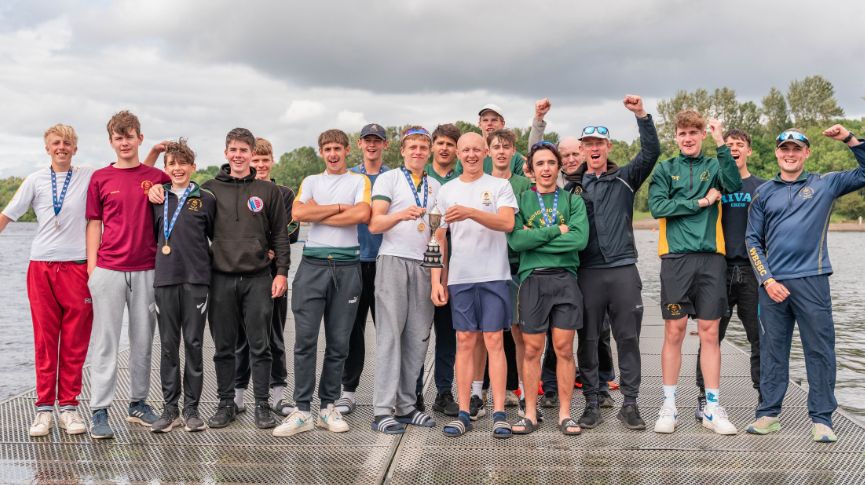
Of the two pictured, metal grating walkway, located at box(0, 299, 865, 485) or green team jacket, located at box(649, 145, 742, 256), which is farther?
green team jacket, located at box(649, 145, 742, 256)

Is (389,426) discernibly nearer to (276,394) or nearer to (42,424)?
(276,394)

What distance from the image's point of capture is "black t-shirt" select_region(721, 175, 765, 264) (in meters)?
6.07

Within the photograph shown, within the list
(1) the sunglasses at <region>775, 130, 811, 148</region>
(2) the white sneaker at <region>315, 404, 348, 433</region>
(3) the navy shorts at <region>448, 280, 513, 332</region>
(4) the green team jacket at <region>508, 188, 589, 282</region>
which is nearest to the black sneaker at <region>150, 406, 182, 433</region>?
(2) the white sneaker at <region>315, 404, 348, 433</region>

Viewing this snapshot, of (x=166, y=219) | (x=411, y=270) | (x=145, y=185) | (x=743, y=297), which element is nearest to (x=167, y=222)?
(x=166, y=219)

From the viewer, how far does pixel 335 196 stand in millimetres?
5824

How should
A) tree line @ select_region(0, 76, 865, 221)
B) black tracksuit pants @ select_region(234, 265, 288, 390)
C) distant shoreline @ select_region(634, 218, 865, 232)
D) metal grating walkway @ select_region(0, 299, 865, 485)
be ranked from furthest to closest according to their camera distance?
tree line @ select_region(0, 76, 865, 221) < distant shoreline @ select_region(634, 218, 865, 232) < black tracksuit pants @ select_region(234, 265, 288, 390) < metal grating walkway @ select_region(0, 299, 865, 485)

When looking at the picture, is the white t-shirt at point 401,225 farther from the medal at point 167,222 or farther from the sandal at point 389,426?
the medal at point 167,222

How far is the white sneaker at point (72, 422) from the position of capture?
18.2ft

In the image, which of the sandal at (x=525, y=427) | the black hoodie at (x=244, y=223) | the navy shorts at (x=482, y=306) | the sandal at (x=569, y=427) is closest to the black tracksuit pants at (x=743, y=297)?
the sandal at (x=569, y=427)

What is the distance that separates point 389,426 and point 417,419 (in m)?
0.29

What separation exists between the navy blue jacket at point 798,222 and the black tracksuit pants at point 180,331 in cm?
451

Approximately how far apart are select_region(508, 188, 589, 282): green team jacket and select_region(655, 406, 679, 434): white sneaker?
133 centimetres

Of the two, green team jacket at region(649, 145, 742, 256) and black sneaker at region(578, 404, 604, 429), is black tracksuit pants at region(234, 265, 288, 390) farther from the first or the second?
green team jacket at region(649, 145, 742, 256)

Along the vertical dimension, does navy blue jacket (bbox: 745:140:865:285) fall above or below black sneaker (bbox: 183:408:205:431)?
above
